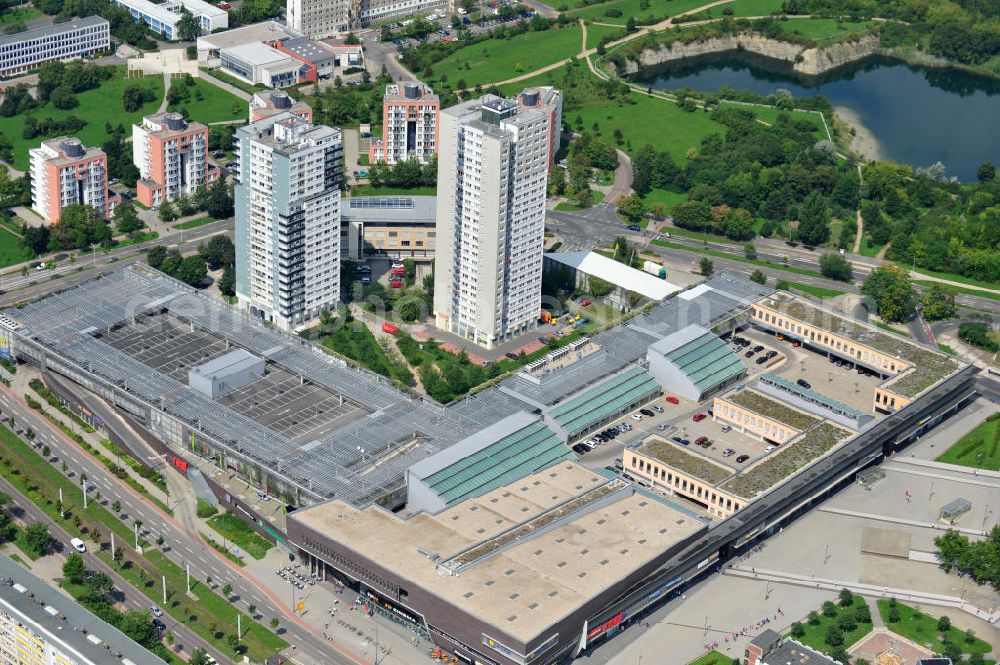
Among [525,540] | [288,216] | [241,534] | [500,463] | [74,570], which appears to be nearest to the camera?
[525,540]

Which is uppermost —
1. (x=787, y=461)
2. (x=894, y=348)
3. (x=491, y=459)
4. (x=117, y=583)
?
(x=894, y=348)

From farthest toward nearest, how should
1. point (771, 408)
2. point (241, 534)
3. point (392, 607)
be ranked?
point (771, 408) < point (241, 534) < point (392, 607)

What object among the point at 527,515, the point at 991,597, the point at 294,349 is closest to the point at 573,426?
the point at 527,515

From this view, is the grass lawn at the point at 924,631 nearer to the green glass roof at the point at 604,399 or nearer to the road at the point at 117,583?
the green glass roof at the point at 604,399

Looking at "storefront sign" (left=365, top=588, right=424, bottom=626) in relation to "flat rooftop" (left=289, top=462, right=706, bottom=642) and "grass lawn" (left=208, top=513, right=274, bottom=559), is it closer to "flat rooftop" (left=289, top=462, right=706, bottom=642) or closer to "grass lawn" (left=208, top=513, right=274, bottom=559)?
"flat rooftop" (left=289, top=462, right=706, bottom=642)

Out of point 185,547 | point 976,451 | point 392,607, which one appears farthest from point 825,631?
point 185,547

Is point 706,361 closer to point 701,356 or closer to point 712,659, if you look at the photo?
point 701,356

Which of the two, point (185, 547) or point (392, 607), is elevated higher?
point (392, 607)
